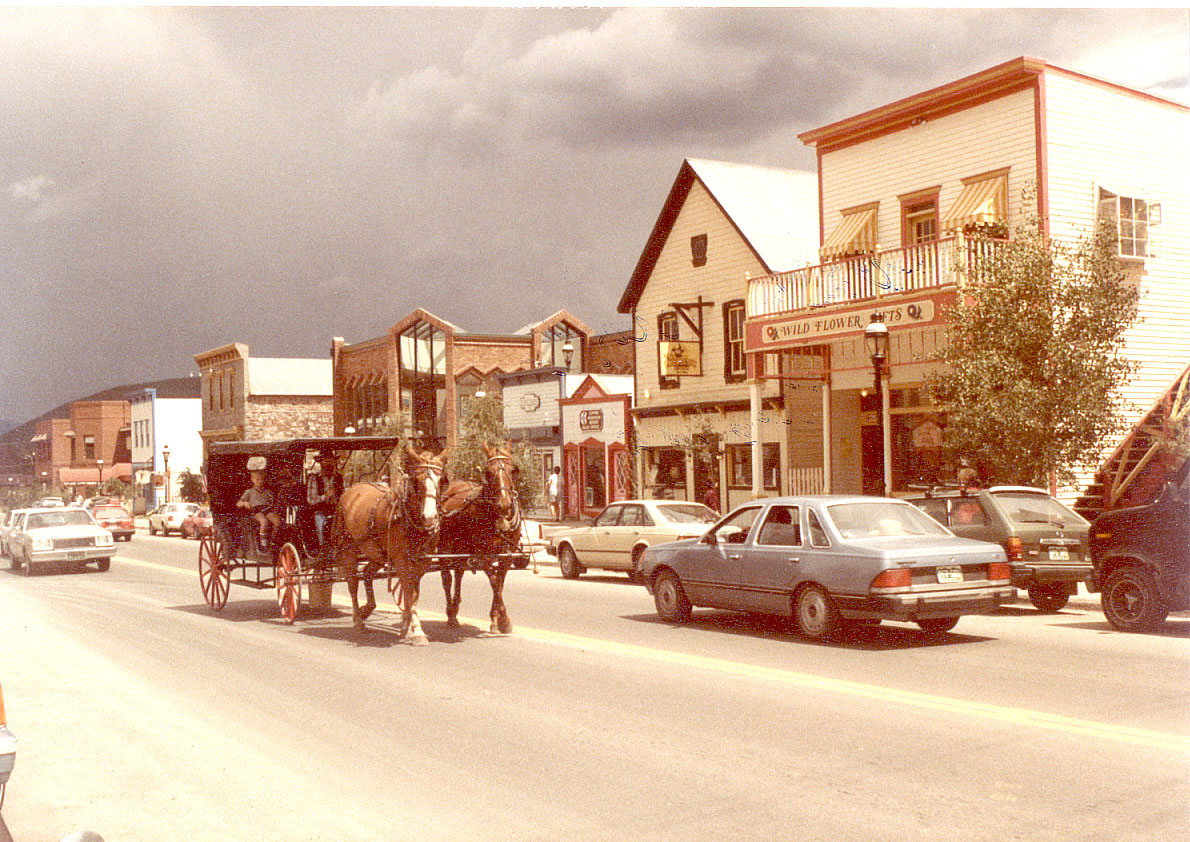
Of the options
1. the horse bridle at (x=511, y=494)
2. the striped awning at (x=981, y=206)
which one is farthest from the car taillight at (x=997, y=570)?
the striped awning at (x=981, y=206)

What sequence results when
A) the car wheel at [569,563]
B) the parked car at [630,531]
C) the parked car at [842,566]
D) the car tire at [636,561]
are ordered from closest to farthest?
the parked car at [842,566]
the parked car at [630,531]
the car tire at [636,561]
the car wheel at [569,563]

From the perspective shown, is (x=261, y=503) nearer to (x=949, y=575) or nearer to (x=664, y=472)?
(x=949, y=575)

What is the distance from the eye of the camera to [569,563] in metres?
23.0

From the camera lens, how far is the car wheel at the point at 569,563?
22.9 m

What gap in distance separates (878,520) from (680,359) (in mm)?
20894

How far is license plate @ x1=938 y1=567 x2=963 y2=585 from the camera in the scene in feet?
40.0

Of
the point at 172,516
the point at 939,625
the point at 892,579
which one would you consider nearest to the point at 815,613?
the point at 892,579

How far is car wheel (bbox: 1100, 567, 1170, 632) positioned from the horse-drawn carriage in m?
6.78

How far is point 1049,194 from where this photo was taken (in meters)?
23.0

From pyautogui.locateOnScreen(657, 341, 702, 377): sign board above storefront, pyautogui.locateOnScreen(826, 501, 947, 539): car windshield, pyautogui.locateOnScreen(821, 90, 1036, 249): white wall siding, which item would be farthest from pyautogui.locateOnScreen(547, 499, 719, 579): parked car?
pyautogui.locateOnScreen(657, 341, 702, 377): sign board above storefront

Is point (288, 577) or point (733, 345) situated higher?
point (733, 345)

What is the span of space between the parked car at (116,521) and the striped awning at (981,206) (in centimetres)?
3101

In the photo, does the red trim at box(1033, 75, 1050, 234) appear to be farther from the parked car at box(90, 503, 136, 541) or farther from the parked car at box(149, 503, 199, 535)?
the parked car at box(149, 503, 199, 535)

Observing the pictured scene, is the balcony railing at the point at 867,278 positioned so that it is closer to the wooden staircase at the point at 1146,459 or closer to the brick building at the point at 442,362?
the wooden staircase at the point at 1146,459
